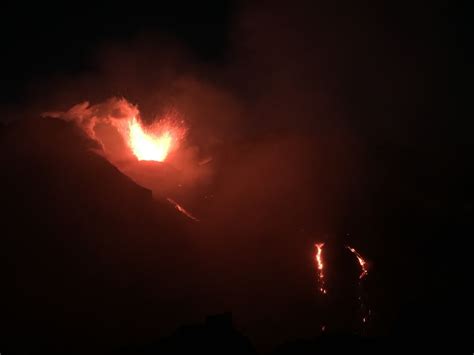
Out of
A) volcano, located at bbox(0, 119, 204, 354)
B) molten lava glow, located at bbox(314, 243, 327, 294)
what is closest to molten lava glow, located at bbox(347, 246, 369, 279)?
molten lava glow, located at bbox(314, 243, 327, 294)

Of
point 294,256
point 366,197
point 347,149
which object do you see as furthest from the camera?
point 347,149

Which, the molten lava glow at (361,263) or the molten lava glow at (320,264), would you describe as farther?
→ the molten lava glow at (361,263)

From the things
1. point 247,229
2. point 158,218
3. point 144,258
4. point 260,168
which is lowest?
point 144,258

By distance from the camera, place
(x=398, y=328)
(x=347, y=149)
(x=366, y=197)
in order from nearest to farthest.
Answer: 1. (x=398, y=328)
2. (x=366, y=197)
3. (x=347, y=149)

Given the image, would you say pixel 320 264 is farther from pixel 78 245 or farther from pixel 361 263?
pixel 78 245

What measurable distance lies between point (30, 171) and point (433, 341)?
3376cm

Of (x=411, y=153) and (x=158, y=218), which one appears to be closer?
(x=158, y=218)

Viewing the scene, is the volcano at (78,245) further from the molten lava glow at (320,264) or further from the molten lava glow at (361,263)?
the molten lava glow at (361,263)

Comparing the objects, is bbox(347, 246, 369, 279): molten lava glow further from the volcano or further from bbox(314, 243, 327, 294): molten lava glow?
the volcano

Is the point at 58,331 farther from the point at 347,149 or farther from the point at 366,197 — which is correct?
the point at 347,149

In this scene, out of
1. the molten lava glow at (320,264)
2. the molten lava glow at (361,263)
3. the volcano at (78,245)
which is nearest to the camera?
the volcano at (78,245)

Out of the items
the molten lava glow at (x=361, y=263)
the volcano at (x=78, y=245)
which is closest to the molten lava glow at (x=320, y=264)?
the molten lava glow at (x=361, y=263)

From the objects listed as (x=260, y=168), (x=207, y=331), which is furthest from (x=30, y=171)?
(x=260, y=168)

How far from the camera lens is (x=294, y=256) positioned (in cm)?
4981
